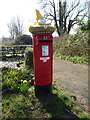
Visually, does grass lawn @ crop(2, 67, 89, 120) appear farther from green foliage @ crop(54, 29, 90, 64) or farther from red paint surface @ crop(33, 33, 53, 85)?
green foliage @ crop(54, 29, 90, 64)

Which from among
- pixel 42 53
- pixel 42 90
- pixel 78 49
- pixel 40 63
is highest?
pixel 78 49

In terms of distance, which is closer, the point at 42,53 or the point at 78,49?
the point at 42,53

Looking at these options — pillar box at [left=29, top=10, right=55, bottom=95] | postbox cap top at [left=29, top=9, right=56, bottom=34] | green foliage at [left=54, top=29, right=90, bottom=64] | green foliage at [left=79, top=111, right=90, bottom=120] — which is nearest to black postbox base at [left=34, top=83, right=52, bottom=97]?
pillar box at [left=29, top=10, right=55, bottom=95]

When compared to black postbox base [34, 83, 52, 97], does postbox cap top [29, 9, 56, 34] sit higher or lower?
higher

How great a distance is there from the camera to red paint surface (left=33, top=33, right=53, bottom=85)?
89.9 inches

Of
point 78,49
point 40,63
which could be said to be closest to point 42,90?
point 40,63

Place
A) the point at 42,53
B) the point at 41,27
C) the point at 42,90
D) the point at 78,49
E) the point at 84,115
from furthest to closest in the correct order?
1. the point at 78,49
2. the point at 42,90
3. the point at 42,53
4. the point at 41,27
5. the point at 84,115

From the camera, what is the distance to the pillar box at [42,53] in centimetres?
225

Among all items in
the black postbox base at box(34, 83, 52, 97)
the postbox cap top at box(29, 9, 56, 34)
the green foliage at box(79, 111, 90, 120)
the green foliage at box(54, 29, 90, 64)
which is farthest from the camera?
the green foliage at box(54, 29, 90, 64)

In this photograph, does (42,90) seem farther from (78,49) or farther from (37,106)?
(78,49)

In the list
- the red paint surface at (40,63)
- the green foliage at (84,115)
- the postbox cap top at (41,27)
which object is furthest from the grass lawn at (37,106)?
the postbox cap top at (41,27)

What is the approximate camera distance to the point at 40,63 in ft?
7.89

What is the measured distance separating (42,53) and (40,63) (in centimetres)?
24

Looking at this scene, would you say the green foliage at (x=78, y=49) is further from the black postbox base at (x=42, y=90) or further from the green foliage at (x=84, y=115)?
the green foliage at (x=84, y=115)
